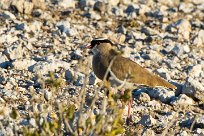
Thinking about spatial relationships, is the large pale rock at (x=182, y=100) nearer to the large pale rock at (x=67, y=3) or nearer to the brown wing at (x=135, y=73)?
the brown wing at (x=135, y=73)

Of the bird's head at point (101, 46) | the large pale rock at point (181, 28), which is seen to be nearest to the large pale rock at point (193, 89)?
the bird's head at point (101, 46)

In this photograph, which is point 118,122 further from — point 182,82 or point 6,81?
point 182,82

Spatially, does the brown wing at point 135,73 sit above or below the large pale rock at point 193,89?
above

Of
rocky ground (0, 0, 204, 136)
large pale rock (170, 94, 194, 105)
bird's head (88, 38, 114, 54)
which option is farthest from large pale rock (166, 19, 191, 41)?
large pale rock (170, 94, 194, 105)

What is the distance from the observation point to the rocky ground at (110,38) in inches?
337

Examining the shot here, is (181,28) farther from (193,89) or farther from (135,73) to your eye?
(135,73)

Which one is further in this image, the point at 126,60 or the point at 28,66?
the point at 28,66

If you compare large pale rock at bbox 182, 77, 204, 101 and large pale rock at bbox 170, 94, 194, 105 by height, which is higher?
large pale rock at bbox 182, 77, 204, 101

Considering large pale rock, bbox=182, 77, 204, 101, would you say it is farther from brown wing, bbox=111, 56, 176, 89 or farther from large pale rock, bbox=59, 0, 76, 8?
large pale rock, bbox=59, 0, 76, 8

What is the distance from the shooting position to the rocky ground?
8.55m

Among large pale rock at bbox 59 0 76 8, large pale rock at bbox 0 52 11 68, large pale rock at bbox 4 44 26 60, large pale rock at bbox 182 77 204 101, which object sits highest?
large pale rock at bbox 59 0 76 8

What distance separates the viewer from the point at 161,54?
11.8 m

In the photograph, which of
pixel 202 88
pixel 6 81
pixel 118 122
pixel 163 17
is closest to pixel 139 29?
pixel 163 17

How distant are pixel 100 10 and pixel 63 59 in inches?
115
